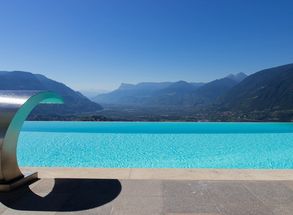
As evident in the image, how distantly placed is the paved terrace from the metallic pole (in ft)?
0.79

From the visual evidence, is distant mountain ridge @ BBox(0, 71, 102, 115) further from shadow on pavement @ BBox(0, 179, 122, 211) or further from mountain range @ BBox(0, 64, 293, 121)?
shadow on pavement @ BBox(0, 179, 122, 211)

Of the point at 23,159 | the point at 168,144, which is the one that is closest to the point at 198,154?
the point at 168,144

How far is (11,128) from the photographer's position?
4.64 metres

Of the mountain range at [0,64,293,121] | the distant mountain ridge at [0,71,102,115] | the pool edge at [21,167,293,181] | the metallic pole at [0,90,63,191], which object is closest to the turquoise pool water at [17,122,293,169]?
the pool edge at [21,167,293,181]

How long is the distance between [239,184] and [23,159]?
9.00 metres

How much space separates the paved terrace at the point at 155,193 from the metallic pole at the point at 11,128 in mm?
241

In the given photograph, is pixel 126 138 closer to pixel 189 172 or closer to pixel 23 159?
pixel 23 159

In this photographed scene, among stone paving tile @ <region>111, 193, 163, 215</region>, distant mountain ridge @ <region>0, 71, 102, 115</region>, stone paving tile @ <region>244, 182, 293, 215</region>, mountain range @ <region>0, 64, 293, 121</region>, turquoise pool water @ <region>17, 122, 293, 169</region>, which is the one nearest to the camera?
stone paving tile @ <region>111, 193, 163, 215</region>

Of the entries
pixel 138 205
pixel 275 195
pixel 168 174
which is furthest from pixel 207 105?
pixel 138 205

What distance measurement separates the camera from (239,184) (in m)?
5.10

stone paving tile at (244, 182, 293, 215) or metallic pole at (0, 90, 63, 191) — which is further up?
metallic pole at (0, 90, 63, 191)

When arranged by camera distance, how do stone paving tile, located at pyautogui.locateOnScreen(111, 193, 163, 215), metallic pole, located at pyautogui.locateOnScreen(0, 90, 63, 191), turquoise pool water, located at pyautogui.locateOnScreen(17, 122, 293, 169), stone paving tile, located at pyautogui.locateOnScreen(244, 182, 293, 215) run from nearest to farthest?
stone paving tile, located at pyautogui.locateOnScreen(111, 193, 163, 215) < stone paving tile, located at pyautogui.locateOnScreen(244, 182, 293, 215) < metallic pole, located at pyautogui.locateOnScreen(0, 90, 63, 191) < turquoise pool water, located at pyautogui.locateOnScreen(17, 122, 293, 169)

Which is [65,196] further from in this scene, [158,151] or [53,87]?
[53,87]

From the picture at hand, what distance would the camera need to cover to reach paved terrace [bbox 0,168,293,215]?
3902 millimetres
